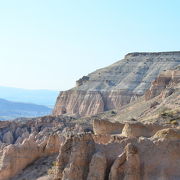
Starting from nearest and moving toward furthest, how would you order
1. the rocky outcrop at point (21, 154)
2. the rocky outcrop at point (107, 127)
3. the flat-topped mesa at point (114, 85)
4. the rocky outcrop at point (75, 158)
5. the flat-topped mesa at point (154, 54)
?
the rocky outcrop at point (75, 158), the rocky outcrop at point (21, 154), the rocky outcrop at point (107, 127), the flat-topped mesa at point (114, 85), the flat-topped mesa at point (154, 54)

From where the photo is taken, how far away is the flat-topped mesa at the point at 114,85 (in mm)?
135375

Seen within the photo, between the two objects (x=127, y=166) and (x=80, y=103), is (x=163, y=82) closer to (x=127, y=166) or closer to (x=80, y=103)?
(x=80, y=103)

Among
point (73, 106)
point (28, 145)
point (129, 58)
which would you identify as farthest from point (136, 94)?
point (28, 145)

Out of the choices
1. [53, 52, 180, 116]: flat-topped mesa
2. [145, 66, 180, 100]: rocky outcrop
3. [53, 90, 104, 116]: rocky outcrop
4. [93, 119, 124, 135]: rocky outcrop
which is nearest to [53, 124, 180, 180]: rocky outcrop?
[93, 119, 124, 135]: rocky outcrop

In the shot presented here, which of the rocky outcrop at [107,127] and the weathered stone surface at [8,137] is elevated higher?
the rocky outcrop at [107,127]

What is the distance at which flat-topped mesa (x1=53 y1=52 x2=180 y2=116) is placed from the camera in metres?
135

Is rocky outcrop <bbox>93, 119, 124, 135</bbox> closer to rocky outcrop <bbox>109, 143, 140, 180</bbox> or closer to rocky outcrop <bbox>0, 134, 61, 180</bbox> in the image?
rocky outcrop <bbox>0, 134, 61, 180</bbox>

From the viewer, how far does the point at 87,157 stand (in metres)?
21.5

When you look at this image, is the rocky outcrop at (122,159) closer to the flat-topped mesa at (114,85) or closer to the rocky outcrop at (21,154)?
the rocky outcrop at (21,154)

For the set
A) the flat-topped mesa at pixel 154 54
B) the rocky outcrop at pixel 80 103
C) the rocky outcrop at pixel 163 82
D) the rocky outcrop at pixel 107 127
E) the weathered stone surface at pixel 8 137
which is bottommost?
the weathered stone surface at pixel 8 137

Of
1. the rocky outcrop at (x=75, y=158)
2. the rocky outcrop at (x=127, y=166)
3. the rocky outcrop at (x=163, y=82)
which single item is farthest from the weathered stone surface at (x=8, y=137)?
the rocky outcrop at (x=127, y=166)

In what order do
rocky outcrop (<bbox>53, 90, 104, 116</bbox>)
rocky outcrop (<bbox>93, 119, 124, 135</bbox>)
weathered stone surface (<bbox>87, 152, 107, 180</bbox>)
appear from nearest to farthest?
weathered stone surface (<bbox>87, 152, 107, 180</bbox>) → rocky outcrop (<bbox>93, 119, 124, 135</bbox>) → rocky outcrop (<bbox>53, 90, 104, 116</bbox>)

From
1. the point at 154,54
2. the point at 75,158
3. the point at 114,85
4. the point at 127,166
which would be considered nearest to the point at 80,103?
the point at 114,85

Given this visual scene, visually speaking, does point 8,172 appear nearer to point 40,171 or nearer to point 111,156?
point 40,171
